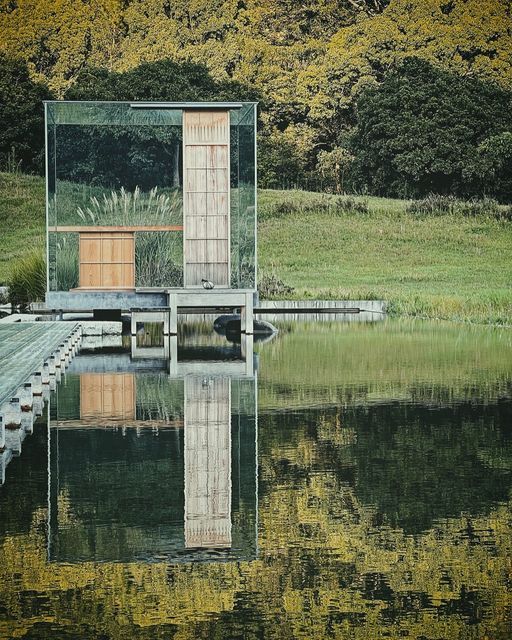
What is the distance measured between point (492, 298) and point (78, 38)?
79.0 feet

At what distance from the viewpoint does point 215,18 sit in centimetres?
4741

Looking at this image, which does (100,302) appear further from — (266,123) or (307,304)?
(266,123)

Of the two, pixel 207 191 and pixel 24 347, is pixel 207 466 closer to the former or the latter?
pixel 24 347

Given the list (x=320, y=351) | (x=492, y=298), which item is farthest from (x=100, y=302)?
(x=492, y=298)

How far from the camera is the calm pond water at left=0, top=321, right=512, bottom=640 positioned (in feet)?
16.0

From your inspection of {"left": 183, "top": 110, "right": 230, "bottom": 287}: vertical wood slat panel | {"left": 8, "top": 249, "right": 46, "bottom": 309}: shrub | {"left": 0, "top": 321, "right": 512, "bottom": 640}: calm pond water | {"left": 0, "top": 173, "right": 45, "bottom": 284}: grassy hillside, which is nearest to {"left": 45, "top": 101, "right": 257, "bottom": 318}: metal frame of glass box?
{"left": 183, "top": 110, "right": 230, "bottom": 287}: vertical wood slat panel

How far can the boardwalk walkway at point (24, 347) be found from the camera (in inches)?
394

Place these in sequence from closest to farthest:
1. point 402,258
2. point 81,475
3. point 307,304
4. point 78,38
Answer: point 81,475 → point 307,304 → point 402,258 → point 78,38

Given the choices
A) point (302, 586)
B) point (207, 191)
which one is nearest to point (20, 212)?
point (207, 191)

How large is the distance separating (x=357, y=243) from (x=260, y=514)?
31.3 m

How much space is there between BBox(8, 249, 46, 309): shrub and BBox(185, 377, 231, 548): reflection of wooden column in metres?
12.2

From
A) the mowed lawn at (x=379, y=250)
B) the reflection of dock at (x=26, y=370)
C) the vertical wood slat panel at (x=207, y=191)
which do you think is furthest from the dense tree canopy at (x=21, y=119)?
the reflection of dock at (x=26, y=370)

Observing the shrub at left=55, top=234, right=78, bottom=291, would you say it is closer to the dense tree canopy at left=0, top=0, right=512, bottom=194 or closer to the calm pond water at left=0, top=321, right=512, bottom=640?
the calm pond water at left=0, top=321, right=512, bottom=640

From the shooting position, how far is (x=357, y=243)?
37594mm
